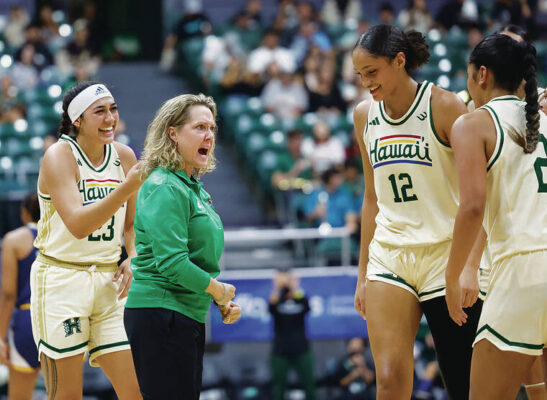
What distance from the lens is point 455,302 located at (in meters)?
3.40

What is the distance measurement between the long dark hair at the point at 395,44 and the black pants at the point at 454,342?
111 cm

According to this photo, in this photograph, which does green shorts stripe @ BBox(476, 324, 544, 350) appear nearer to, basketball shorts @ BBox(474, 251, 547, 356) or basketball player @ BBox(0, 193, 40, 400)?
basketball shorts @ BBox(474, 251, 547, 356)

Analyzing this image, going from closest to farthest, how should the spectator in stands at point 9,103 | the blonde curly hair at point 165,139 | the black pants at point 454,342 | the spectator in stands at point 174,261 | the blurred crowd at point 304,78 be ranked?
1. the spectator in stands at point 174,261
2. the blonde curly hair at point 165,139
3. the black pants at point 454,342
4. the blurred crowd at point 304,78
5. the spectator in stands at point 9,103

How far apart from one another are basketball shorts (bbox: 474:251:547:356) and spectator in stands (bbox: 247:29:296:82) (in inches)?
390

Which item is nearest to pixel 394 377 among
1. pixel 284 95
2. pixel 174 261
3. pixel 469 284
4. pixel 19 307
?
pixel 469 284

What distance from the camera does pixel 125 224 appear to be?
14.9ft

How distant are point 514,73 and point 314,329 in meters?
5.92

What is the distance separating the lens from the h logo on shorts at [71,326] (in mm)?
4113

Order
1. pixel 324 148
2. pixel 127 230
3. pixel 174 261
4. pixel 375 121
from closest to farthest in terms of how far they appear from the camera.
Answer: pixel 174 261 < pixel 375 121 < pixel 127 230 < pixel 324 148

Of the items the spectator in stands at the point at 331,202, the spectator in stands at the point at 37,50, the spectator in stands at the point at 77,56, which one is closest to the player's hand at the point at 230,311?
the spectator in stands at the point at 331,202

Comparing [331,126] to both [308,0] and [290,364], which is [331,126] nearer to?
[290,364]

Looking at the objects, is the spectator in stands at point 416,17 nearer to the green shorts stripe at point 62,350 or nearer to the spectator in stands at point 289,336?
the spectator in stands at point 289,336

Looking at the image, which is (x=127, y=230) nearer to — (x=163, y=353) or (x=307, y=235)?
(x=163, y=353)

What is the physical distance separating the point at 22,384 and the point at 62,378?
1.68 m
